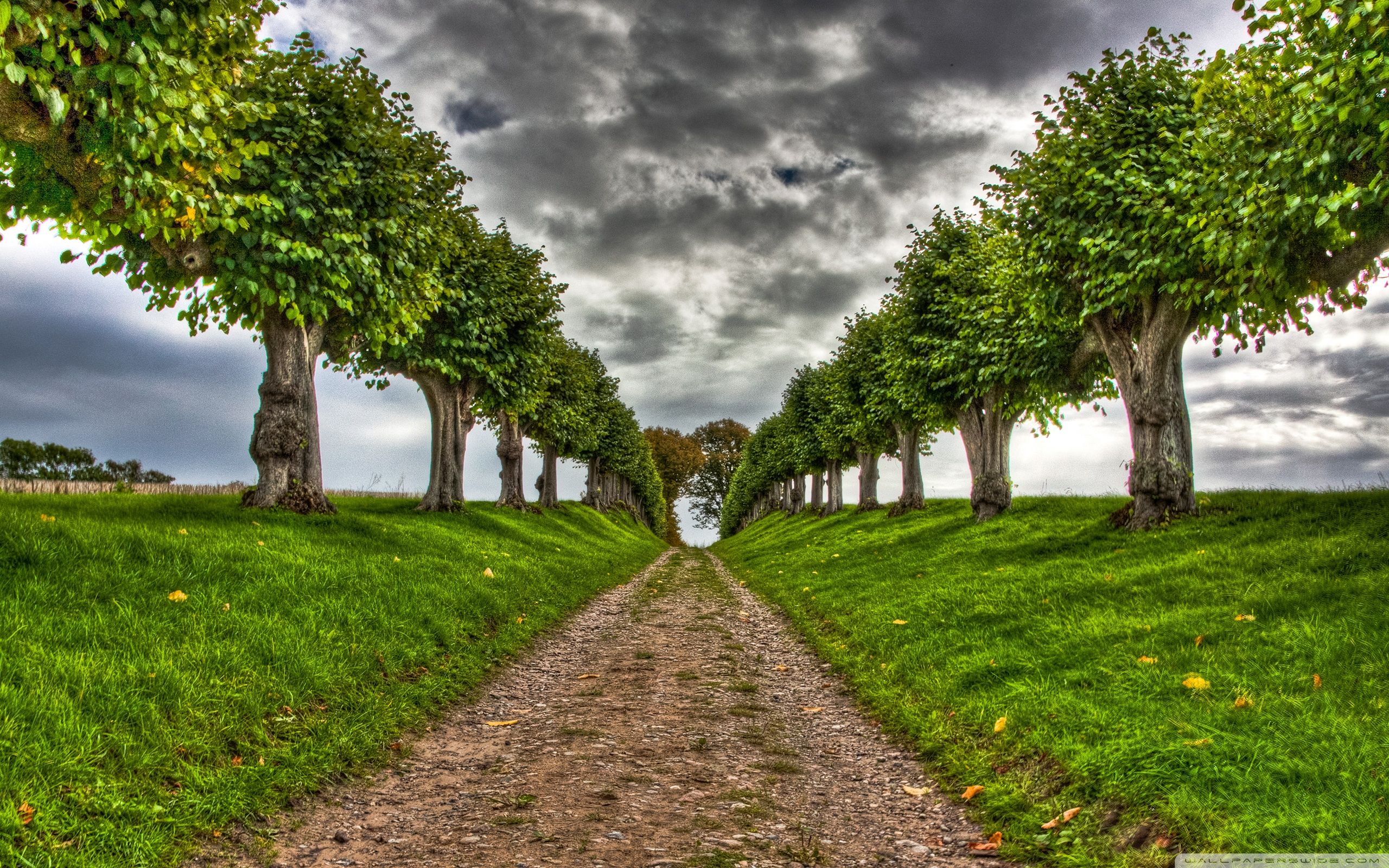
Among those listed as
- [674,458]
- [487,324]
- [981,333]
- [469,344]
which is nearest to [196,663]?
[469,344]

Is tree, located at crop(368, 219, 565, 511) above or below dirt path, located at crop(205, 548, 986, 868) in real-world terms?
above

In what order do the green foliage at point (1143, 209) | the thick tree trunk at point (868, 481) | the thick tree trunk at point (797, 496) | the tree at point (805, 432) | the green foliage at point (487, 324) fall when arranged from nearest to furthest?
the green foliage at point (1143, 209), the green foliage at point (487, 324), the thick tree trunk at point (868, 481), the tree at point (805, 432), the thick tree trunk at point (797, 496)

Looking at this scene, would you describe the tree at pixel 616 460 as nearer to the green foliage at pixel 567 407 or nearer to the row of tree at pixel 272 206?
the green foliage at pixel 567 407

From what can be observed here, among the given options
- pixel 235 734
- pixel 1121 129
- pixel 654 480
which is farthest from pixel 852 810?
pixel 654 480

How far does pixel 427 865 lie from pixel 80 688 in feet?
11.4

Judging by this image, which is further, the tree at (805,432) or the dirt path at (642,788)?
the tree at (805,432)

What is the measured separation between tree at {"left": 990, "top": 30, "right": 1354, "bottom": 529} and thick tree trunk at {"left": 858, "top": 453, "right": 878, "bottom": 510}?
77.8 ft

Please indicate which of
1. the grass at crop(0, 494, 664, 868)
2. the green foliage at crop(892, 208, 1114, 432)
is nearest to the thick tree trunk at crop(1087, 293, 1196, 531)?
the green foliage at crop(892, 208, 1114, 432)

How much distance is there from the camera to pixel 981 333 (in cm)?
2369

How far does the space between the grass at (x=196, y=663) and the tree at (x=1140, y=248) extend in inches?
560

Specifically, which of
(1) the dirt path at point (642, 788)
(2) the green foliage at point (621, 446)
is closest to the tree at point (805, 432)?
(2) the green foliage at point (621, 446)

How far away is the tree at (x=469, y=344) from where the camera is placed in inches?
931

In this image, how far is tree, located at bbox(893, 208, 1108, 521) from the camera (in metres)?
21.0

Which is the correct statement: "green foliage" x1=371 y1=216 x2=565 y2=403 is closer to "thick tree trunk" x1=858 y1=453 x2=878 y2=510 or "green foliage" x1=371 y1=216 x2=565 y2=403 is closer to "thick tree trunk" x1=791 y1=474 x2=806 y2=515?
"thick tree trunk" x1=858 y1=453 x2=878 y2=510
